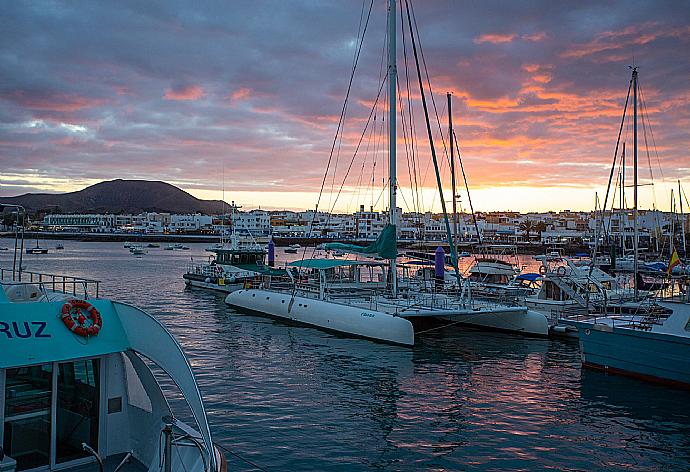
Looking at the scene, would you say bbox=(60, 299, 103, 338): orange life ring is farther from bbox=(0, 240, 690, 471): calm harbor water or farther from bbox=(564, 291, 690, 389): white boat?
bbox=(564, 291, 690, 389): white boat

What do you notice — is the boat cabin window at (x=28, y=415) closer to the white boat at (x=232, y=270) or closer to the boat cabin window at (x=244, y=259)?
the white boat at (x=232, y=270)

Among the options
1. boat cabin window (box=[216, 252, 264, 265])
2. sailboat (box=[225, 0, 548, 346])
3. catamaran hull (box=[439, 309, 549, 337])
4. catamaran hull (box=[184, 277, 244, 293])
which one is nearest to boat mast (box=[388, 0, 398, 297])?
sailboat (box=[225, 0, 548, 346])

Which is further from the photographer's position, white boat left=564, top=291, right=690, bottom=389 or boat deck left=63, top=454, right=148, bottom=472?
white boat left=564, top=291, right=690, bottom=389

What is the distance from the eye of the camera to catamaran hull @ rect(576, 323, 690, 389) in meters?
17.4

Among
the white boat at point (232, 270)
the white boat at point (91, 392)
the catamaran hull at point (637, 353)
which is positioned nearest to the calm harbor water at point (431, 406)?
the catamaran hull at point (637, 353)

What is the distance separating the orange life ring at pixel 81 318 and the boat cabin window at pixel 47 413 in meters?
0.47

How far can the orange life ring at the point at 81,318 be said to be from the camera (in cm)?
781

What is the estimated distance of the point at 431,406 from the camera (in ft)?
53.3

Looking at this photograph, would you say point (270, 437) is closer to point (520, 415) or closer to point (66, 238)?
point (520, 415)

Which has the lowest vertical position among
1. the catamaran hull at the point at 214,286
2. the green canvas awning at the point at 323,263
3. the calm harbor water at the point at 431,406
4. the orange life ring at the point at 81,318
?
Result: the calm harbor water at the point at 431,406

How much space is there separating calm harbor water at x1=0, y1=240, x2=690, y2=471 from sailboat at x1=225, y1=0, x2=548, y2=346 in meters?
0.81

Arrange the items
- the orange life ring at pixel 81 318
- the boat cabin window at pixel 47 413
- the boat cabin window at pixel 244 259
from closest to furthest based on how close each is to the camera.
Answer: the boat cabin window at pixel 47 413, the orange life ring at pixel 81 318, the boat cabin window at pixel 244 259

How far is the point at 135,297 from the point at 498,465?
115 ft

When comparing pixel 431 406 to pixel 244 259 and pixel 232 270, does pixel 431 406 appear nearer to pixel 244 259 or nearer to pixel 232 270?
pixel 244 259
